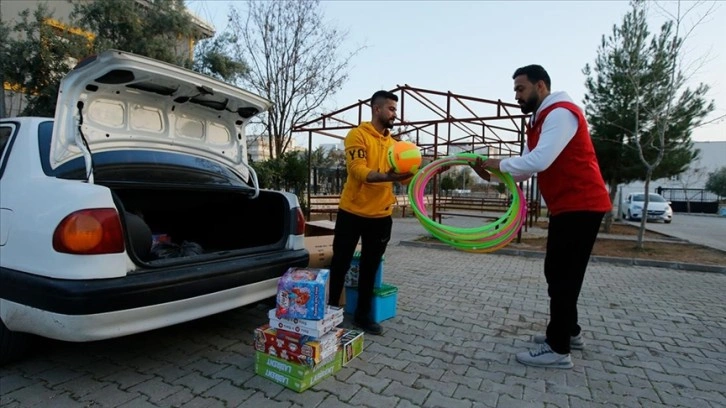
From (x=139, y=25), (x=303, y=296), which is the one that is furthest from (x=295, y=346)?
(x=139, y=25)

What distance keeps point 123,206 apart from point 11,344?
1.10 metres

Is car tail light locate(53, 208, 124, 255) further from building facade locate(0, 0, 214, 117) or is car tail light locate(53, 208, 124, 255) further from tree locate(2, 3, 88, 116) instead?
building facade locate(0, 0, 214, 117)

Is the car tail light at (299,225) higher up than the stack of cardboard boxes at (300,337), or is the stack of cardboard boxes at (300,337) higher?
the car tail light at (299,225)

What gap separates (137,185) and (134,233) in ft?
1.23

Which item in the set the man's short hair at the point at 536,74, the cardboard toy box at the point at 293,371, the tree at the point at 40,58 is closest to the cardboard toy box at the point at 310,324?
the cardboard toy box at the point at 293,371

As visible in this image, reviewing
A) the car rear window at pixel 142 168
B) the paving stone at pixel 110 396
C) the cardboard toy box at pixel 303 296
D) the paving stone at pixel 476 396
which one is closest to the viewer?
the paving stone at pixel 110 396

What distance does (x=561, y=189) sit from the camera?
283 cm

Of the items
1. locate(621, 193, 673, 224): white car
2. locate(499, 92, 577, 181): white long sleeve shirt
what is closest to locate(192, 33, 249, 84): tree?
locate(499, 92, 577, 181): white long sleeve shirt

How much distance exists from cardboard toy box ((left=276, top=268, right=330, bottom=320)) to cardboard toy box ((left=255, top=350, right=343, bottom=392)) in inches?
11.2

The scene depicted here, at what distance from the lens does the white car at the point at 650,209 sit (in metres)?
20.3

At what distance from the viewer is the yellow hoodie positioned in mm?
3236

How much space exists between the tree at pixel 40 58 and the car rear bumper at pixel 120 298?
28.6 ft

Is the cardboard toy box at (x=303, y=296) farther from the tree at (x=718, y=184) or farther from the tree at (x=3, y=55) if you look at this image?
the tree at (x=718, y=184)

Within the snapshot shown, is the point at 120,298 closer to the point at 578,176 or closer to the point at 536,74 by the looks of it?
the point at 578,176
